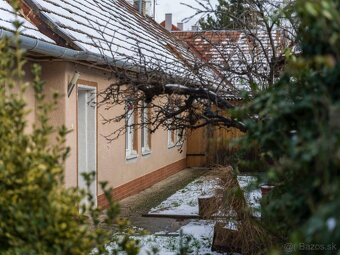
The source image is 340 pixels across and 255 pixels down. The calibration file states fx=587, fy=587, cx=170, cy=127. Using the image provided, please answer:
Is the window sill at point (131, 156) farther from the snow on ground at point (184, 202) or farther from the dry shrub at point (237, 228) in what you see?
the dry shrub at point (237, 228)

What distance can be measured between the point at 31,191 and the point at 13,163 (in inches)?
7.2

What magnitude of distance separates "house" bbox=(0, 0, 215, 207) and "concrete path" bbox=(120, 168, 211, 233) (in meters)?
0.30

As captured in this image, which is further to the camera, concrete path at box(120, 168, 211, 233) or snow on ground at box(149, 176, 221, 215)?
snow on ground at box(149, 176, 221, 215)

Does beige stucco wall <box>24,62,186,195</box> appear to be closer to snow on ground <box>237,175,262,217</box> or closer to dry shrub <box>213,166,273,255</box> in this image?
snow on ground <box>237,175,262,217</box>

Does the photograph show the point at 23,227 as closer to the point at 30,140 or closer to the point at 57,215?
the point at 57,215

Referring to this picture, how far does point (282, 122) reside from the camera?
93.1 inches

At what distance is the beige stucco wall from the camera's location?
888 centimetres

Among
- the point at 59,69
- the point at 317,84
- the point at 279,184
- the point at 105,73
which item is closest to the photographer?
the point at 317,84

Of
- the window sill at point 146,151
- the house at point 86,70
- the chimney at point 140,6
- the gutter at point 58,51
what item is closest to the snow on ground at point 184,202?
the house at point 86,70

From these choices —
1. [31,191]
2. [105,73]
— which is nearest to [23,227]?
[31,191]

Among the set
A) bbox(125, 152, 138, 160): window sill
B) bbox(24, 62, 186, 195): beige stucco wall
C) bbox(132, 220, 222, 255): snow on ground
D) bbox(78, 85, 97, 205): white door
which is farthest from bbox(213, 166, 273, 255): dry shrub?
bbox(125, 152, 138, 160): window sill

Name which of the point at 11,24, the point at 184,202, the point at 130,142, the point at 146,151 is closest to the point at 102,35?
the point at 11,24

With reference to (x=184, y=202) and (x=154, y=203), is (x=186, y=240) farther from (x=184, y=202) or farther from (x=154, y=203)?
(x=154, y=203)

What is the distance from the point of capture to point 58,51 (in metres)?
8.08
